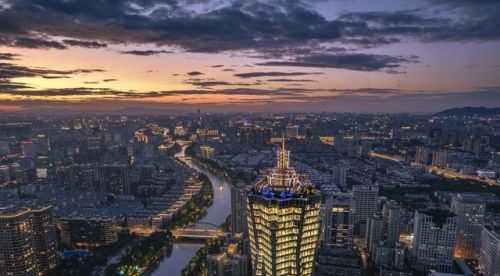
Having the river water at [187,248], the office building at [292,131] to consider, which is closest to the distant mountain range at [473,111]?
the office building at [292,131]

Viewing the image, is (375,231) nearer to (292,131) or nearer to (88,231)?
(88,231)

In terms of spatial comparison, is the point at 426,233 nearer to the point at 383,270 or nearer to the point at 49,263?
the point at 383,270

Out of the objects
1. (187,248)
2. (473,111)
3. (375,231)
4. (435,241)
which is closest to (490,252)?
(435,241)

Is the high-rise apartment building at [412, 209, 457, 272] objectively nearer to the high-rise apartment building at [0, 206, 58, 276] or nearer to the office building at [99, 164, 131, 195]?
the high-rise apartment building at [0, 206, 58, 276]

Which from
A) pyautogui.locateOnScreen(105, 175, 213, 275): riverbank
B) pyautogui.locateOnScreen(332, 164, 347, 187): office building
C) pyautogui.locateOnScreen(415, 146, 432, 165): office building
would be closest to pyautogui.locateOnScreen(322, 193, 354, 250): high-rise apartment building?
pyautogui.locateOnScreen(105, 175, 213, 275): riverbank

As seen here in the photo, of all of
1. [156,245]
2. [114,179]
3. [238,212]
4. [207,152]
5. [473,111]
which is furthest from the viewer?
[473,111]

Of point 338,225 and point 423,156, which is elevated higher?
point 423,156
